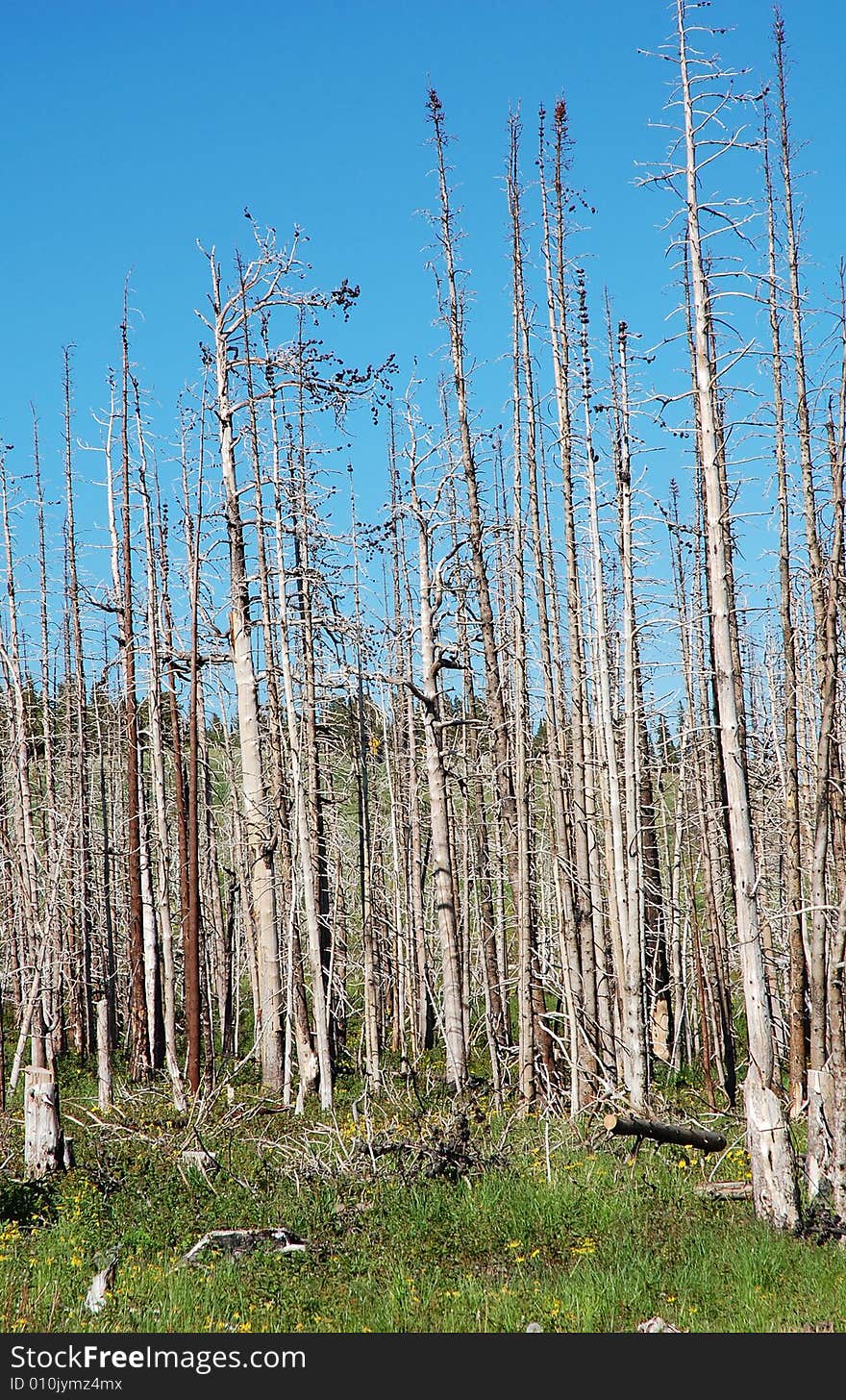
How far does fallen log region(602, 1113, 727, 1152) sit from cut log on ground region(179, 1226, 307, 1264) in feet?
11.1

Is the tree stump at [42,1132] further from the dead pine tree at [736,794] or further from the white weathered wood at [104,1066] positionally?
the dead pine tree at [736,794]

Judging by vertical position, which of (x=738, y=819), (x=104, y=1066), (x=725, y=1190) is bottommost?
(x=725, y=1190)

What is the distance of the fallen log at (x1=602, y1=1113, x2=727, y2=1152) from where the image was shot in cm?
1128

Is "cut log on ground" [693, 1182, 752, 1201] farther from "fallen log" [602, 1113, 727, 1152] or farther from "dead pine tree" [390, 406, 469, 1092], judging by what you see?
"dead pine tree" [390, 406, 469, 1092]

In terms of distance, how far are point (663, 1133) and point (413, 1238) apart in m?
3.22

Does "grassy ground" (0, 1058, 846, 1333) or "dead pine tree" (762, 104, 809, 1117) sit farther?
"dead pine tree" (762, 104, 809, 1117)

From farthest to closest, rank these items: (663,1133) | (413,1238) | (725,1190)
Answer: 1. (663,1133)
2. (725,1190)
3. (413,1238)

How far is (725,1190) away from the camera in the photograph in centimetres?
1088

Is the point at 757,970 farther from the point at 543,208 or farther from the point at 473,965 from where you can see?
the point at 473,965

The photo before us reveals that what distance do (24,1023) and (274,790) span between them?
537 cm

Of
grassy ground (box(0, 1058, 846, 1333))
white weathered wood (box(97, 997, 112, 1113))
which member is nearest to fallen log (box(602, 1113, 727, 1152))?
grassy ground (box(0, 1058, 846, 1333))

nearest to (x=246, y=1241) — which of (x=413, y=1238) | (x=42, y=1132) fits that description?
(x=413, y=1238)

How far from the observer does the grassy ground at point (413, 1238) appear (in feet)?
25.4

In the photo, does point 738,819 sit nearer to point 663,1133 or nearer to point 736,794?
point 736,794
